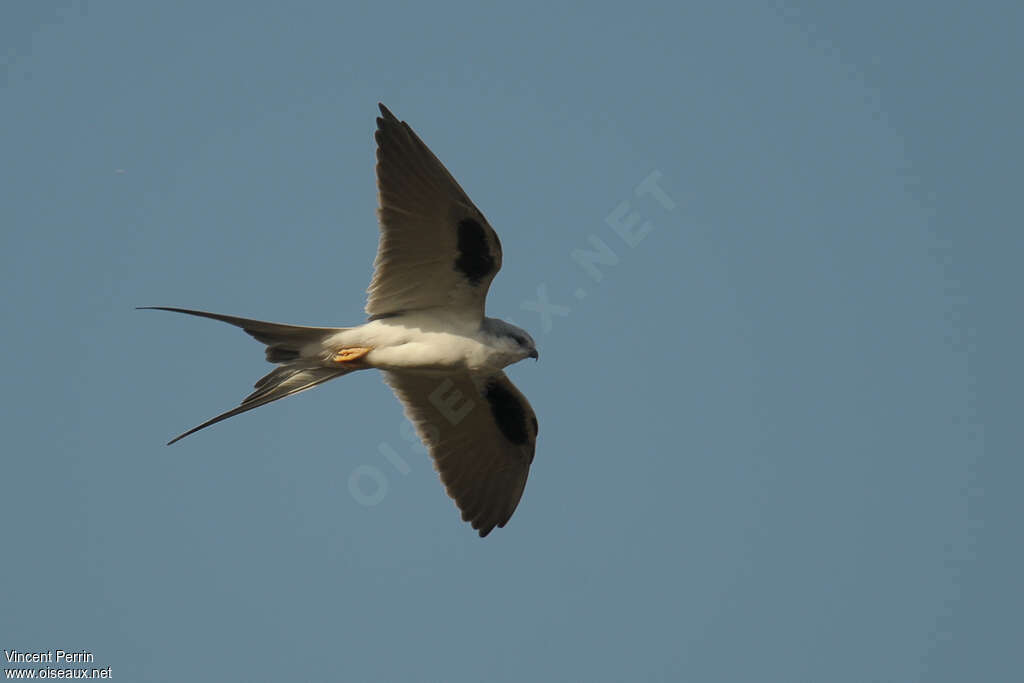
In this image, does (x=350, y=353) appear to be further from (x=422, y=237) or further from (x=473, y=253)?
(x=473, y=253)

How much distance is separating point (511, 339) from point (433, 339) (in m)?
0.63

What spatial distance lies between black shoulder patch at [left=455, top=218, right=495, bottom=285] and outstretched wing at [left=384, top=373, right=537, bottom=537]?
1506 millimetres

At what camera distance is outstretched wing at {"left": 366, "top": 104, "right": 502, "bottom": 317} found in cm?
868

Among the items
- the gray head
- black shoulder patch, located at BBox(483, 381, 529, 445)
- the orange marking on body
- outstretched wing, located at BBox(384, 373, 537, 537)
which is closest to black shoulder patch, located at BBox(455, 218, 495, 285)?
the gray head

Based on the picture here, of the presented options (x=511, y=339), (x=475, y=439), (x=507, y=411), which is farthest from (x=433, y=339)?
(x=475, y=439)

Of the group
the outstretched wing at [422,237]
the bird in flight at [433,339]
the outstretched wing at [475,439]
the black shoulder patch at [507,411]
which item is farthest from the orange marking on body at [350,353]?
the black shoulder patch at [507,411]

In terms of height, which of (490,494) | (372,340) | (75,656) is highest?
(372,340)

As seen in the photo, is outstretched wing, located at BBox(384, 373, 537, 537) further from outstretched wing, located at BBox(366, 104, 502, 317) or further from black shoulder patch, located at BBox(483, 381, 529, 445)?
outstretched wing, located at BBox(366, 104, 502, 317)

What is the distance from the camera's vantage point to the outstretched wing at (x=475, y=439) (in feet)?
34.8

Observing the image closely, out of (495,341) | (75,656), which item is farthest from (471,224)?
(75,656)

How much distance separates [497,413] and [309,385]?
190 cm

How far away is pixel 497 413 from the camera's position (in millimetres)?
10664

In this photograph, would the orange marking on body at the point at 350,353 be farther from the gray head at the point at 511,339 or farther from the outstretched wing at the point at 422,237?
the gray head at the point at 511,339

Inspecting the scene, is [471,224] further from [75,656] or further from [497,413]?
[75,656]
